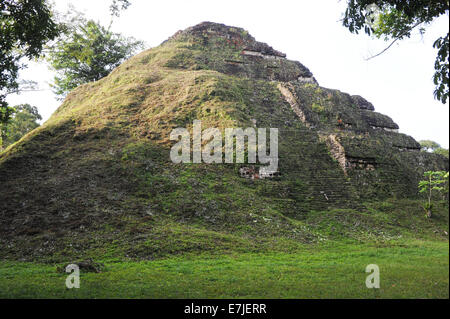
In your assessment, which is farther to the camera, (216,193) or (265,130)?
(265,130)

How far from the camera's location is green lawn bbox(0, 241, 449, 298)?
5160 millimetres

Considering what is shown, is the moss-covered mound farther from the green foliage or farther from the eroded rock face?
the green foliage

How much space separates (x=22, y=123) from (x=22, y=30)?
23.9 meters

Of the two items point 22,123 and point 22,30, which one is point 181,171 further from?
point 22,123

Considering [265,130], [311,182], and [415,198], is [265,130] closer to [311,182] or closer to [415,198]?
[311,182]

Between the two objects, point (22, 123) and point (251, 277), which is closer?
point (251, 277)

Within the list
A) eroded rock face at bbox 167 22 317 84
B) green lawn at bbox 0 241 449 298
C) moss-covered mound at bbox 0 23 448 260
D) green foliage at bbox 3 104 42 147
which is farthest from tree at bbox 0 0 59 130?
green foliage at bbox 3 104 42 147

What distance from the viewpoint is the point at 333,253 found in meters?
8.22

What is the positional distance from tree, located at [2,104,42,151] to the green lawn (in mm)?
24878

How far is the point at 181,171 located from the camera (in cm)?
1207

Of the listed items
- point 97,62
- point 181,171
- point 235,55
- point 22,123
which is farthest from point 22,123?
point 181,171

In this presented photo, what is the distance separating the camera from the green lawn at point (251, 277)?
5160 millimetres
